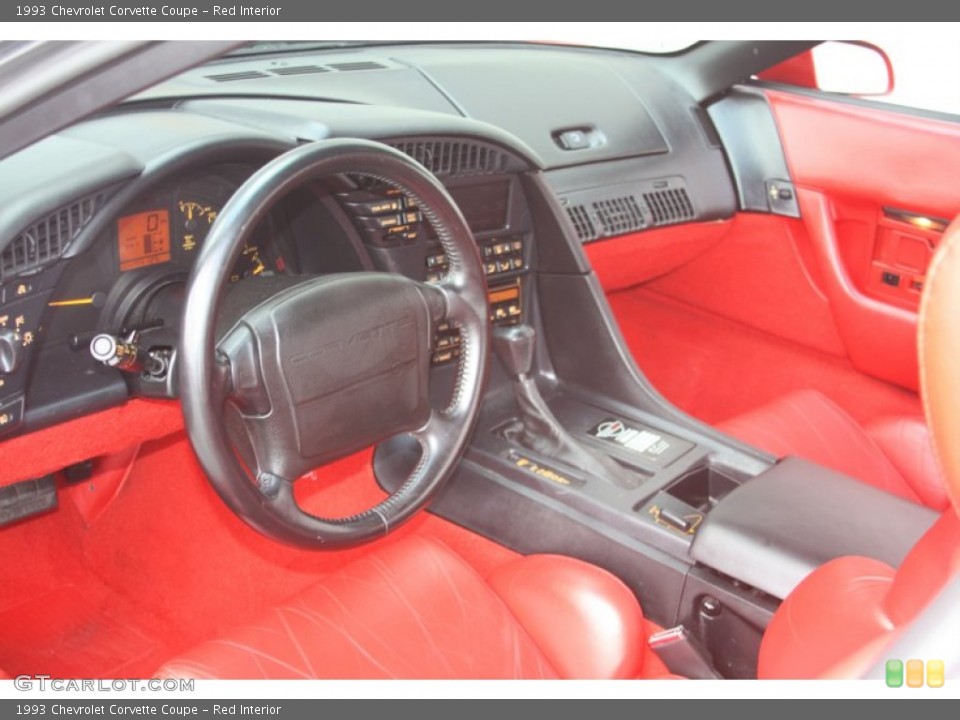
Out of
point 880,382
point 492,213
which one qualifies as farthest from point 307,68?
point 880,382

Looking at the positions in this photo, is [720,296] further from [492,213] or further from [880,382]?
[492,213]

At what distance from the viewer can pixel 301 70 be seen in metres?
1.99

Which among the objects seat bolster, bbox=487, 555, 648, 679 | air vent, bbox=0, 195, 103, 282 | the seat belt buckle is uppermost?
air vent, bbox=0, 195, 103, 282

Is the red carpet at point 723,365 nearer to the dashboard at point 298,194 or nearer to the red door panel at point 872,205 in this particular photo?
the red door panel at point 872,205

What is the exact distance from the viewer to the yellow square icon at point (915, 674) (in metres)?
0.69

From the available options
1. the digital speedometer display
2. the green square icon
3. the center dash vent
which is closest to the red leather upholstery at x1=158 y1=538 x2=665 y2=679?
the digital speedometer display

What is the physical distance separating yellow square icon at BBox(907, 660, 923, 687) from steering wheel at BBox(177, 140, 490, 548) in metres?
0.71

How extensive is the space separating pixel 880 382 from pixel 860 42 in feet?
2.53

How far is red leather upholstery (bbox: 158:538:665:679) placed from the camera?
1.39 m

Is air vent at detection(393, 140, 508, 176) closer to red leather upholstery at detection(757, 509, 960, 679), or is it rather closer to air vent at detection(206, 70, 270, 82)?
air vent at detection(206, 70, 270, 82)

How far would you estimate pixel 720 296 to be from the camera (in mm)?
2660

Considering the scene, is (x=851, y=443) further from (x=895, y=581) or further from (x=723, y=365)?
(x=895, y=581)

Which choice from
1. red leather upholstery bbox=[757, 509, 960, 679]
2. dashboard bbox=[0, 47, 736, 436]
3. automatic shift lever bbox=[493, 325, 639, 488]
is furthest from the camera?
automatic shift lever bbox=[493, 325, 639, 488]

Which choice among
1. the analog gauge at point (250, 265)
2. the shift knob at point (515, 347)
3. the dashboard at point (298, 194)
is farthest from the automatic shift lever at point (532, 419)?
the analog gauge at point (250, 265)
